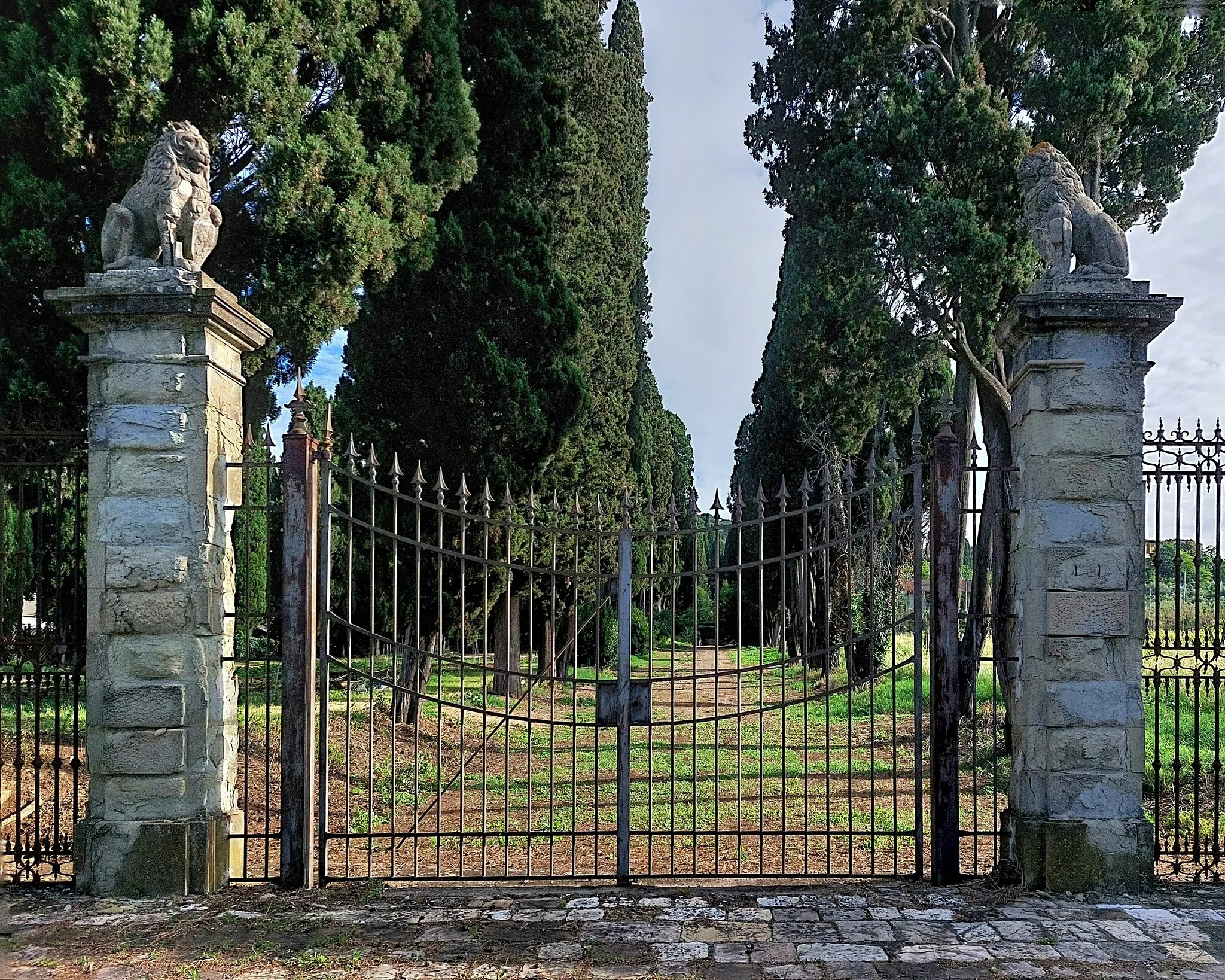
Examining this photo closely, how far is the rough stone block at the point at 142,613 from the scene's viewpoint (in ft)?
16.7

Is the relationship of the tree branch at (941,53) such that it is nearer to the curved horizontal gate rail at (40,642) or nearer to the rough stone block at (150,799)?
the curved horizontal gate rail at (40,642)

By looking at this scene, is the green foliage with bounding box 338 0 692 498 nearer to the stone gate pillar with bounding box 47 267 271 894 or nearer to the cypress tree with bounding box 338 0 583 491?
the cypress tree with bounding box 338 0 583 491

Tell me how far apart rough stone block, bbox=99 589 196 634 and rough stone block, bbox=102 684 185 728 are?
29 centimetres

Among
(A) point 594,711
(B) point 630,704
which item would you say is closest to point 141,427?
(B) point 630,704

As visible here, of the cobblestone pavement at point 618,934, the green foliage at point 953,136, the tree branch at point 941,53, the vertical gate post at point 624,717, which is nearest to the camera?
the cobblestone pavement at point 618,934

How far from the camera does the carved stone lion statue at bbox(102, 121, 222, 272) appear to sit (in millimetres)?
5191

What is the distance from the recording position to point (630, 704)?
5379mm

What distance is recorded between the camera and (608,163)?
56.3 feet

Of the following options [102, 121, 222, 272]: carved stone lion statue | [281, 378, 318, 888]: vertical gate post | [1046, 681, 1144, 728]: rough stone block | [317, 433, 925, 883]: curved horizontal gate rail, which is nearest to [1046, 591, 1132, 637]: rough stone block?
[1046, 681, 1144, 728]: rough stone block

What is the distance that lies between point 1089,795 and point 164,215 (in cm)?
558

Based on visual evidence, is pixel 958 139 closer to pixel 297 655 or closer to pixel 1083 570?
pixel 1083 570

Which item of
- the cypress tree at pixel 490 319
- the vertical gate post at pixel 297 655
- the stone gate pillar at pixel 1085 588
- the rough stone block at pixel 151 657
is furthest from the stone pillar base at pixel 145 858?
the cypress tree at pixel 490 319

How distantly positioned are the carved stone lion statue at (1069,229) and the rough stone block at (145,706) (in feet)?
16.4

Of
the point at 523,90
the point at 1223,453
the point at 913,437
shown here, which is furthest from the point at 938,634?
the point at 523,90
